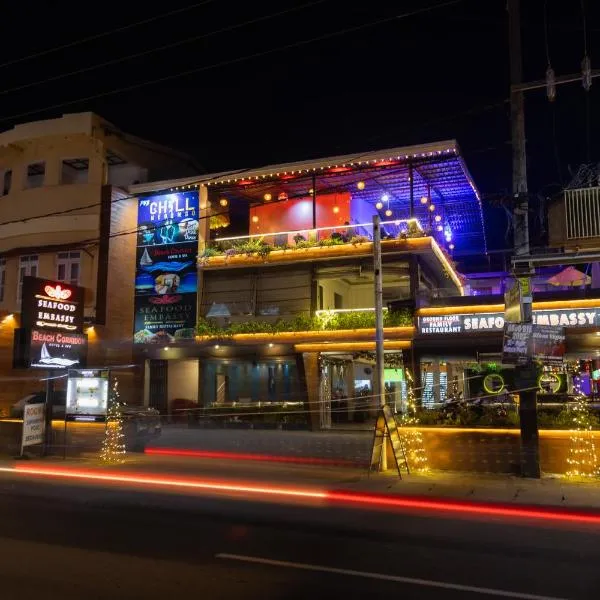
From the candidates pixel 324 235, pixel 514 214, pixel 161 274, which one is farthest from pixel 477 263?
pixel 514 214

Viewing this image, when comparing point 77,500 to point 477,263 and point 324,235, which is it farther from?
point 477,263

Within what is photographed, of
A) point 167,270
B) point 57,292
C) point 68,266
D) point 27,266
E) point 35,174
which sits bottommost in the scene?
point 57,292

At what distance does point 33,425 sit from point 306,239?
39.9 feet

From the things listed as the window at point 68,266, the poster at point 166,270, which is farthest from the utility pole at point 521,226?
the window at point 68,266

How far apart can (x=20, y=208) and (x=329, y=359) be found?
15.6m

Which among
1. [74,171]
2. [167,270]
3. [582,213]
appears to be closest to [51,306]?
[167,270]

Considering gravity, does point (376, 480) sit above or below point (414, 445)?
below

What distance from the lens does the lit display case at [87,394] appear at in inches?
650

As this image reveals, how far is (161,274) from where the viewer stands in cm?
2650

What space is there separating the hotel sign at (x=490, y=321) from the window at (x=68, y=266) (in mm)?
15316

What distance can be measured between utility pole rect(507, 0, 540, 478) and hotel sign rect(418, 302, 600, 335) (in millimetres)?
5917

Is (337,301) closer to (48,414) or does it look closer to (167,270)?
(167,270)

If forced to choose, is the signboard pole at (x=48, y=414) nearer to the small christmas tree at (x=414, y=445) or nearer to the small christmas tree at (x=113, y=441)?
the small christmas tree at (x=113, y=441)

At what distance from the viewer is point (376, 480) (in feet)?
41.3
